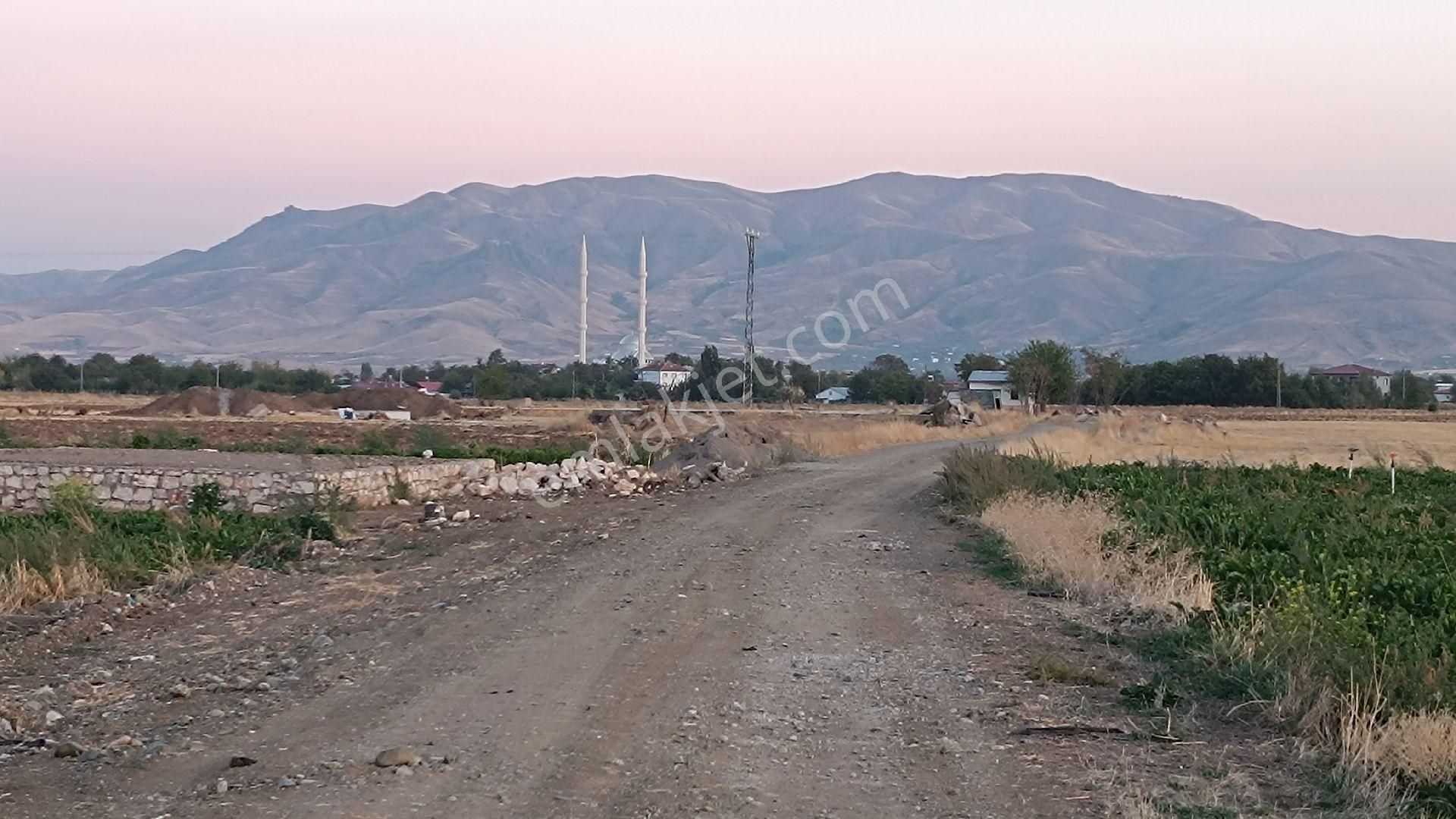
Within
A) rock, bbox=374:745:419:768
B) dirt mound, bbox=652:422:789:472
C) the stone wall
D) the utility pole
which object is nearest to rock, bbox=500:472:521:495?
the stone wall

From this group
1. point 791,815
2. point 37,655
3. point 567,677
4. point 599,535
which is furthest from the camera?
point 599,535

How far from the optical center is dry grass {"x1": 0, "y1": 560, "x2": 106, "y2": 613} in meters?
12.6

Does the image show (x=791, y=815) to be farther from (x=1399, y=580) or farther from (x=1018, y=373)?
(x=1018, y=373)

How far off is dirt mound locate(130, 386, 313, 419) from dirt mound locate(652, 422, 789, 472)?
40.9 m

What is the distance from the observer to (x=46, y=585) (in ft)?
42.2

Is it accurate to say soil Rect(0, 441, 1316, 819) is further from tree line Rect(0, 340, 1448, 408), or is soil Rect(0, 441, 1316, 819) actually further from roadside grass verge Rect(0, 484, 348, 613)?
tree line Rect(0, 340, 1448, 408)

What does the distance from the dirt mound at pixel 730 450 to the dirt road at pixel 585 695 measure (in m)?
12.0

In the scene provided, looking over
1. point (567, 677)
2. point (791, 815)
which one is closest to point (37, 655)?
point (567, 677)

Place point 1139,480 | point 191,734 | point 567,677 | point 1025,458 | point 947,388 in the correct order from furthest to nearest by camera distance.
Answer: point 947,388 → point 1025,458 → point 1139,480 → point 567,677 → point 191,734

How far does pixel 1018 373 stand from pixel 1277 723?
75352mm

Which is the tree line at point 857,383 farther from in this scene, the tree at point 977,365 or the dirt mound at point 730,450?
the dirt mound at point 730,450

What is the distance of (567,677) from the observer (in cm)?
895

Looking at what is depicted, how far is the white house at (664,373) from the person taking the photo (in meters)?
114

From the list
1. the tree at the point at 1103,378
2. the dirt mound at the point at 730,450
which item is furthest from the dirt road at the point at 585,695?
the tree at the point at 1103,378
